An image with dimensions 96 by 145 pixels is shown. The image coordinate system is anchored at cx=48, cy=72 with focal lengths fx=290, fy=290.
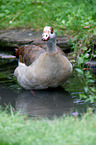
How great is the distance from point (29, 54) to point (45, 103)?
1.33m

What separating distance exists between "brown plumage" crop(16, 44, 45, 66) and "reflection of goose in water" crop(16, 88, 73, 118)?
641 mm

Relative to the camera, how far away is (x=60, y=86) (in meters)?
6.05

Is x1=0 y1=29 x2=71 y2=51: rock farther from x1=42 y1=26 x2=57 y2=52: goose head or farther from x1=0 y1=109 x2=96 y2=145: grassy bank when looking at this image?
x1=0 y1=109 x2=96 y2=145: grassy bank

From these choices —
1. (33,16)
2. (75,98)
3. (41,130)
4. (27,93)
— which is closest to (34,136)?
(41,130)

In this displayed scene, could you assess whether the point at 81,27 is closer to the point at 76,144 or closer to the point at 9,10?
the point at 9,10

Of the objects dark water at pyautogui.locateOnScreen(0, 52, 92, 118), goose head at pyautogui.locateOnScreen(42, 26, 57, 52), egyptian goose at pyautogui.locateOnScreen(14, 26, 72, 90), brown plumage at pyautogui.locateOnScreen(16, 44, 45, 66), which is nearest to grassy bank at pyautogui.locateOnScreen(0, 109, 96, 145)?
dark water at pyautogui.locateOnScreen(0, 52, 92, 118)

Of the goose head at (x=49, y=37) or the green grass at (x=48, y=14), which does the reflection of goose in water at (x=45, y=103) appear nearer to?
the goose head at (x=49, y=37)

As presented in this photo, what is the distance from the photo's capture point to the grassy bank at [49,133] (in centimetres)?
288

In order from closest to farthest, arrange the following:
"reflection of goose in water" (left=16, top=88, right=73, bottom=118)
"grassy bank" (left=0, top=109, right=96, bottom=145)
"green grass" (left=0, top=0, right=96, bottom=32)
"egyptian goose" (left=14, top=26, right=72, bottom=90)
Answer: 1. "grassy bank" (left=0, top=109, right=96, bottom=145)
2. "reflection of goose in water" (left=16, top=88, right=73, bottom=118)
3. "egyptian goose" (left=14, top=26, right=72, bottom=90)
4. "green grass" (left=0, top=0, right=96, bottom=32)

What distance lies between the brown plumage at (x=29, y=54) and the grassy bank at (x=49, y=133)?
2.44 m

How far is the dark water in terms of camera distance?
4562 millimetres

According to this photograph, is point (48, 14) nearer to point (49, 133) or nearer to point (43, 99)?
point (43, 99)

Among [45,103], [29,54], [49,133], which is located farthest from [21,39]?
[49,133]

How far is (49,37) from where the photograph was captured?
519cm
